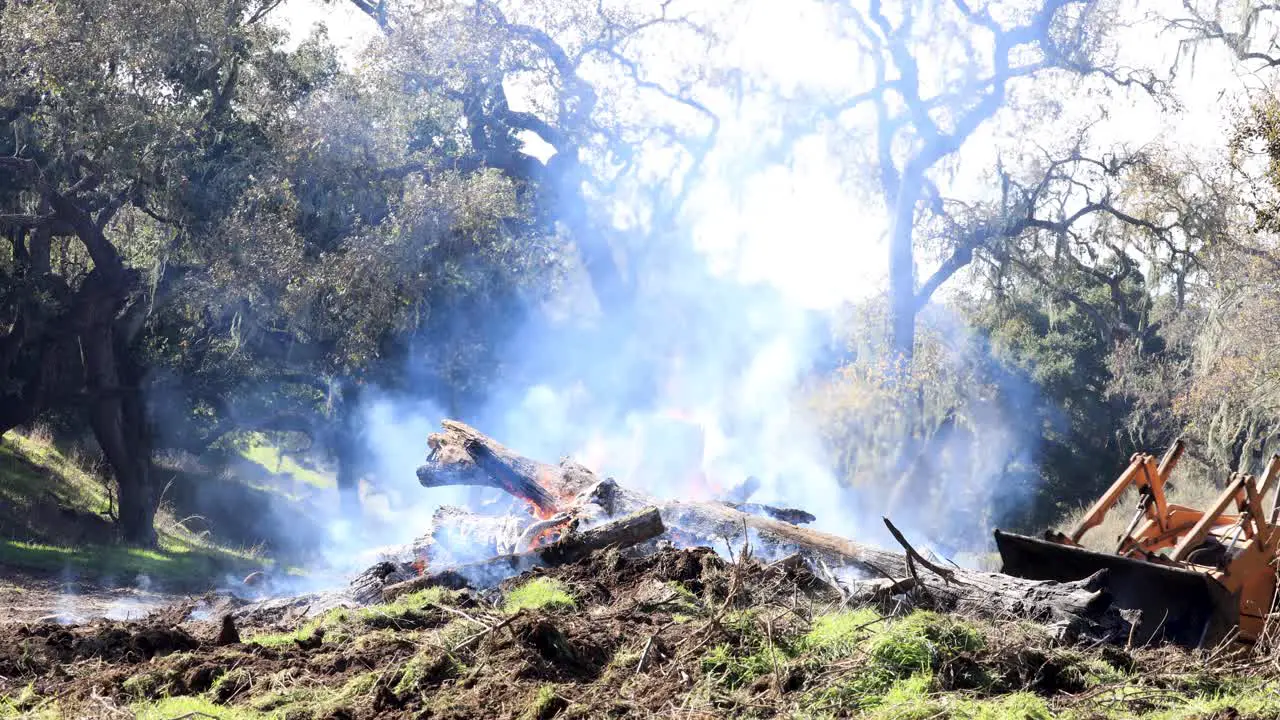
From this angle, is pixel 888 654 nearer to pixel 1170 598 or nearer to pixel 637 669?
pixel 637 669

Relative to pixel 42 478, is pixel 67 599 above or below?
below

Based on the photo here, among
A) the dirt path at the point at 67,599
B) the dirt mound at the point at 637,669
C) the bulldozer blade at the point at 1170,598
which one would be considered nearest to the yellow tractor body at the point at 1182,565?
the bulldozer blade at the point at 1170,598

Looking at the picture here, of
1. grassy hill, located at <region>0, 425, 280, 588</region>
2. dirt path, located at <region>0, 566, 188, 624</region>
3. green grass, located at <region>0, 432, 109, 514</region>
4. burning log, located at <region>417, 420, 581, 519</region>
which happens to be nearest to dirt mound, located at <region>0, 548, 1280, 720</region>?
dirt path, located at <region>0, 566, 188, 624</region>

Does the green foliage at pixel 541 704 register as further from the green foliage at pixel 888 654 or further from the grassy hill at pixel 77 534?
the grassy hill at pixel 77 534

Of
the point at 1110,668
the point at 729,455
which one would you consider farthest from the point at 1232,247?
the point at 1110,668

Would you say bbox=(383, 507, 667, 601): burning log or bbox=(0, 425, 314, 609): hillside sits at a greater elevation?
bbox=(0, 425, 314, 609): hillside

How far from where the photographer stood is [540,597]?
7.48 metres

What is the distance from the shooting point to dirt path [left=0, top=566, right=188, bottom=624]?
10.0 m

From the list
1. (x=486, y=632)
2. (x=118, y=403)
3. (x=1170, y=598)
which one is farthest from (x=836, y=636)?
(x=118, y=403)

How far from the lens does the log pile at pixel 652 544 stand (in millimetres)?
7375

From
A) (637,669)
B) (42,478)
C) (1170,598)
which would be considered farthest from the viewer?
(42,478)

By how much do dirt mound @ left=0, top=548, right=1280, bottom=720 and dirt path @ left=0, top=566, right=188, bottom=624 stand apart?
10.3ft

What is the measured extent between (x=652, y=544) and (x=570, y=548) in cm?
153

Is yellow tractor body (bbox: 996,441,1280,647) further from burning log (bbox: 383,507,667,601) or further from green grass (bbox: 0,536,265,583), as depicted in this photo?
green grass (bbox: 0,536,265,583)
